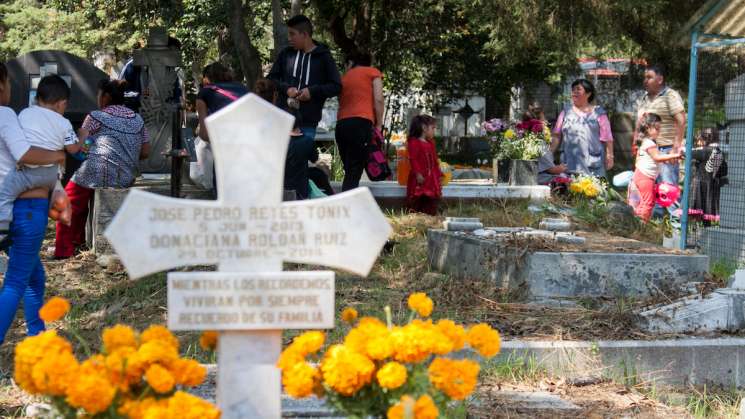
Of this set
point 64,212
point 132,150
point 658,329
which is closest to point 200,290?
point 64,212

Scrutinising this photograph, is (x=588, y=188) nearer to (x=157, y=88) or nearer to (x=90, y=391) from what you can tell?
(x=157, y=88)

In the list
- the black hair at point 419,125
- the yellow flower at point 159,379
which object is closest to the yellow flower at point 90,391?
the yellow flower at point 159,379

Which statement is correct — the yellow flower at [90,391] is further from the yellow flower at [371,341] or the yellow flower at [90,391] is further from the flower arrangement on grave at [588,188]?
the flower arrangement on grave at [588,188]

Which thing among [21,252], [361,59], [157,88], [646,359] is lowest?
[646,359]

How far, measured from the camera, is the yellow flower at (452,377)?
3.27m

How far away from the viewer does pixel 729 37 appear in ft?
34.3

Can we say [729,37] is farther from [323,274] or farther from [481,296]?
[323,274]

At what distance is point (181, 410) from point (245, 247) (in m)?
0.72

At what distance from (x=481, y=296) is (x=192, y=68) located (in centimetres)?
1916

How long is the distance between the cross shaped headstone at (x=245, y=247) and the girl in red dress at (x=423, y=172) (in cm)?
749

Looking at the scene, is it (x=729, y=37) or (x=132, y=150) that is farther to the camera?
(x=729, y=37)

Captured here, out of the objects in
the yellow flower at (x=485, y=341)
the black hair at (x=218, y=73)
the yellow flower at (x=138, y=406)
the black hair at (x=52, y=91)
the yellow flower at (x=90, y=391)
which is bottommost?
the yellow flower at (x=138, y=406)

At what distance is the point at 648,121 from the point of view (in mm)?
11375

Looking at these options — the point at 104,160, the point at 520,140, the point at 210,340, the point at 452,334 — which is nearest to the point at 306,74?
the point at 104,160
